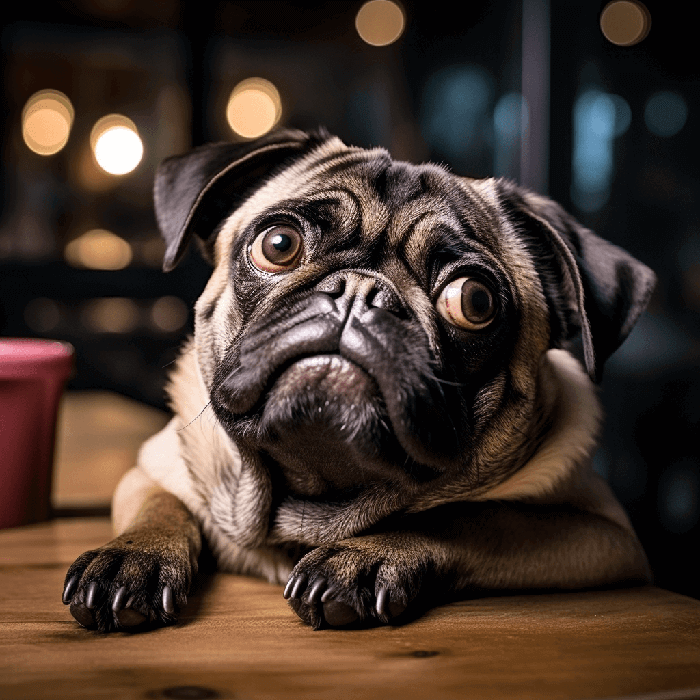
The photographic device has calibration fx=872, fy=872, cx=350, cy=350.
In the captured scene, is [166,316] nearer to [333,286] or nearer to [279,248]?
[279,248]

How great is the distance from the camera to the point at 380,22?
6711 mm

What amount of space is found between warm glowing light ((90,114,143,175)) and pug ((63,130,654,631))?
18.7 feet

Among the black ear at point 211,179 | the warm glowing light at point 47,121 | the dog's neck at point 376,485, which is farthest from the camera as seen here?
the warm glowing light at point 47,121

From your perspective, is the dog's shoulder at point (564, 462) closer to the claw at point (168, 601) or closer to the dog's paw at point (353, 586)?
the dog's paw at point (353, 586)

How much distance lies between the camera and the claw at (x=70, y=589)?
1188mm

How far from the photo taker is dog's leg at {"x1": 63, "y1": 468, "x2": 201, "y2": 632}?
3.81 ft

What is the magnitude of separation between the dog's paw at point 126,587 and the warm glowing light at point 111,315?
5.71 metres

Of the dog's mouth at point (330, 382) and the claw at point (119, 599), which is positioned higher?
the dog's mouth at point (330, 382)

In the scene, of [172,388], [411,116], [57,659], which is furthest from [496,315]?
[411,116]

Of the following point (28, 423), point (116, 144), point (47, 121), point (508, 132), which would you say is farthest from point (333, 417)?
point (47, 121)

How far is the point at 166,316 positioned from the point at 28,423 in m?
5.13

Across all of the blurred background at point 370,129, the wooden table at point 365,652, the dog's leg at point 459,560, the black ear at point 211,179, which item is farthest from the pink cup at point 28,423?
the blurred background at point 370,129

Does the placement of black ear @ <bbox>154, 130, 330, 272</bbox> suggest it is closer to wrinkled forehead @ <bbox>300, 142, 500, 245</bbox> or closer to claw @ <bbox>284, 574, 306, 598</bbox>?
wrinkled forehead @ <bbox>300, 142, 500, 245</bbox>

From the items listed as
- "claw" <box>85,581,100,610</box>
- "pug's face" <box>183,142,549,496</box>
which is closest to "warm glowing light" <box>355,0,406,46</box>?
"pug's face" <box>183,142,549,496</box>
